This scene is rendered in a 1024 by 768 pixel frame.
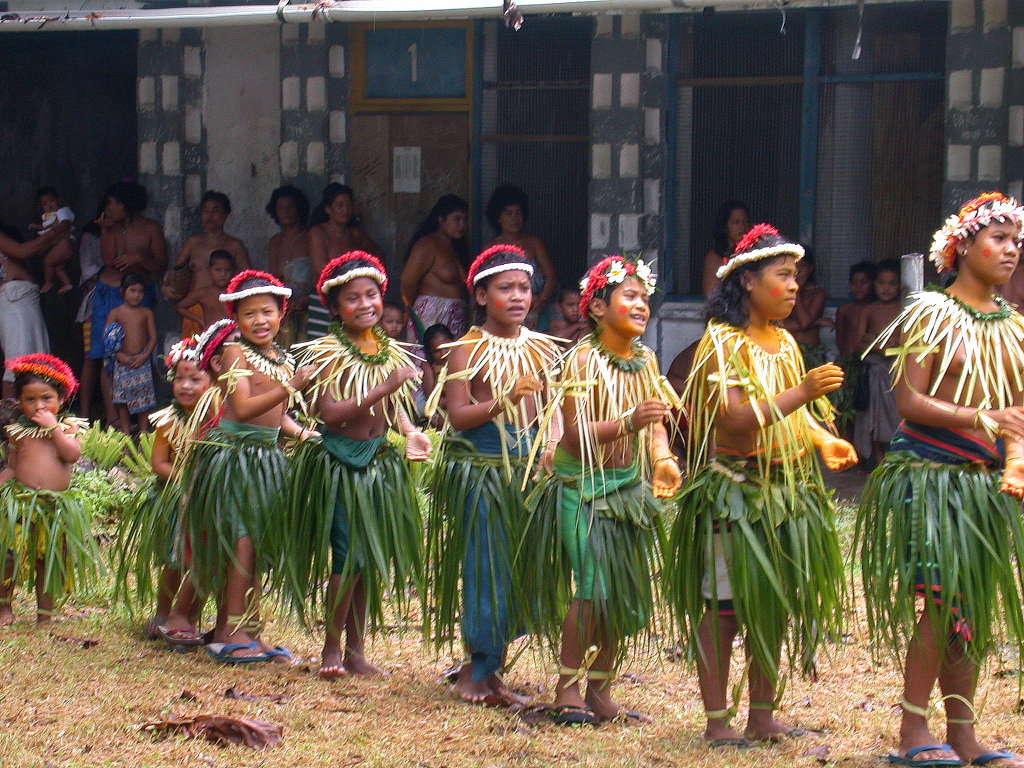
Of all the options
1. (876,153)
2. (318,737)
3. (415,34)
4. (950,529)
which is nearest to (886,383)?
(876,153)

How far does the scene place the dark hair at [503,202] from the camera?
9062mm

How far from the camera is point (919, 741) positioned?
417 centimetres

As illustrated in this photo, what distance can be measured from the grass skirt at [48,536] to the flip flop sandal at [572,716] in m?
2.15

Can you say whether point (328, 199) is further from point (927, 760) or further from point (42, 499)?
point (927, 760)

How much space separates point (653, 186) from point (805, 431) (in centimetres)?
476

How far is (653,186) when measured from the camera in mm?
8898

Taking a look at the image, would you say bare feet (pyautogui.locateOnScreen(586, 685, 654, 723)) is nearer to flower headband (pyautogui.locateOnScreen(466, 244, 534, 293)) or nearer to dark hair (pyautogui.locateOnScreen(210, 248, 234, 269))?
flower headband (pyautogui.locateOnScreen(466, 244, 534, 293))

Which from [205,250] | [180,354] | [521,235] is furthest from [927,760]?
[205,250]

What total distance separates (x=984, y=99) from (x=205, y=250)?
16.0 feet

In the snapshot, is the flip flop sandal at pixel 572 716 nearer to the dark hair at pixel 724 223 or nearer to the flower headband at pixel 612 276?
the flower headband at pixel 612 276

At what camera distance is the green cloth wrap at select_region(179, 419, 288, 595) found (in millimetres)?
5180

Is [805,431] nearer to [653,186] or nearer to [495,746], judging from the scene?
[495,746]

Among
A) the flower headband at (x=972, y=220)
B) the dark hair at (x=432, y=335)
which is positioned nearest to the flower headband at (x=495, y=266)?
the flower headband at (x=972, y=220)

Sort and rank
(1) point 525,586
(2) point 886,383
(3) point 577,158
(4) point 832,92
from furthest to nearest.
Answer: (3) point 577,158 → (4) point 832,92 → (2) point 886,383 → (1) point 525,586
